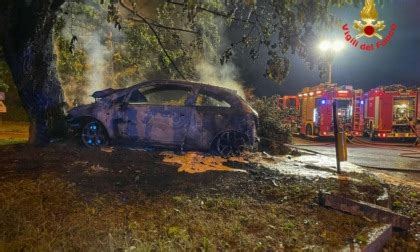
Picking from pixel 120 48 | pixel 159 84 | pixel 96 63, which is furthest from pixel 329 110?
pixel 159 84

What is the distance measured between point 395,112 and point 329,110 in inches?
143

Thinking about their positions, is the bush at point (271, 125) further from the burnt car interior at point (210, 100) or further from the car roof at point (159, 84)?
the car roof at point (159, 84)

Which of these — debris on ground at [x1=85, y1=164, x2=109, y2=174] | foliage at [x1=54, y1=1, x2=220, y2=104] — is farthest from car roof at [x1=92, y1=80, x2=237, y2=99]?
foliage at [x1=54, y1=1, x2=220, y2=104]

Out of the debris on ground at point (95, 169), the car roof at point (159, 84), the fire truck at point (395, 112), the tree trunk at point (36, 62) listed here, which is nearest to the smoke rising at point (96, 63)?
the tree trunk at point (36, 62)

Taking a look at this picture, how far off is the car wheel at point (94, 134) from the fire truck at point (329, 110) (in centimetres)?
1470

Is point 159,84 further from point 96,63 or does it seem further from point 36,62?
point 96,63

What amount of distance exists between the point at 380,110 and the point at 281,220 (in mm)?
17854

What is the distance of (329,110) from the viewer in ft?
65.0

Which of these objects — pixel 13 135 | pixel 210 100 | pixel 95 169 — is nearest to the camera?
pixel 95 169

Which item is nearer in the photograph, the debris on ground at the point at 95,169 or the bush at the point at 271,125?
the debris on ground at the point at 95,169

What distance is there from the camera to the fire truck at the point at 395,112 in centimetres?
1967

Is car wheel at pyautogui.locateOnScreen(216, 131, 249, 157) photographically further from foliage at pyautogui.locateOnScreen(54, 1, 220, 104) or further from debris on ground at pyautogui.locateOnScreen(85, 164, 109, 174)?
foliage at pyautogui.locateOnScreen(54, 1, 220, 104)

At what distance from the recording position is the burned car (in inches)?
298

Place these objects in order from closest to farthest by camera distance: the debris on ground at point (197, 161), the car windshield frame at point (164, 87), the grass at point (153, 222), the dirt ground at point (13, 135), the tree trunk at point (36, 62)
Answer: the grass at point (153, 222) < the debris on ground at point (197, 161) < the tree trunk at point (36, 62) < the car windshield frame at point (164, 87) < the dirt ground at point (13, 135)
